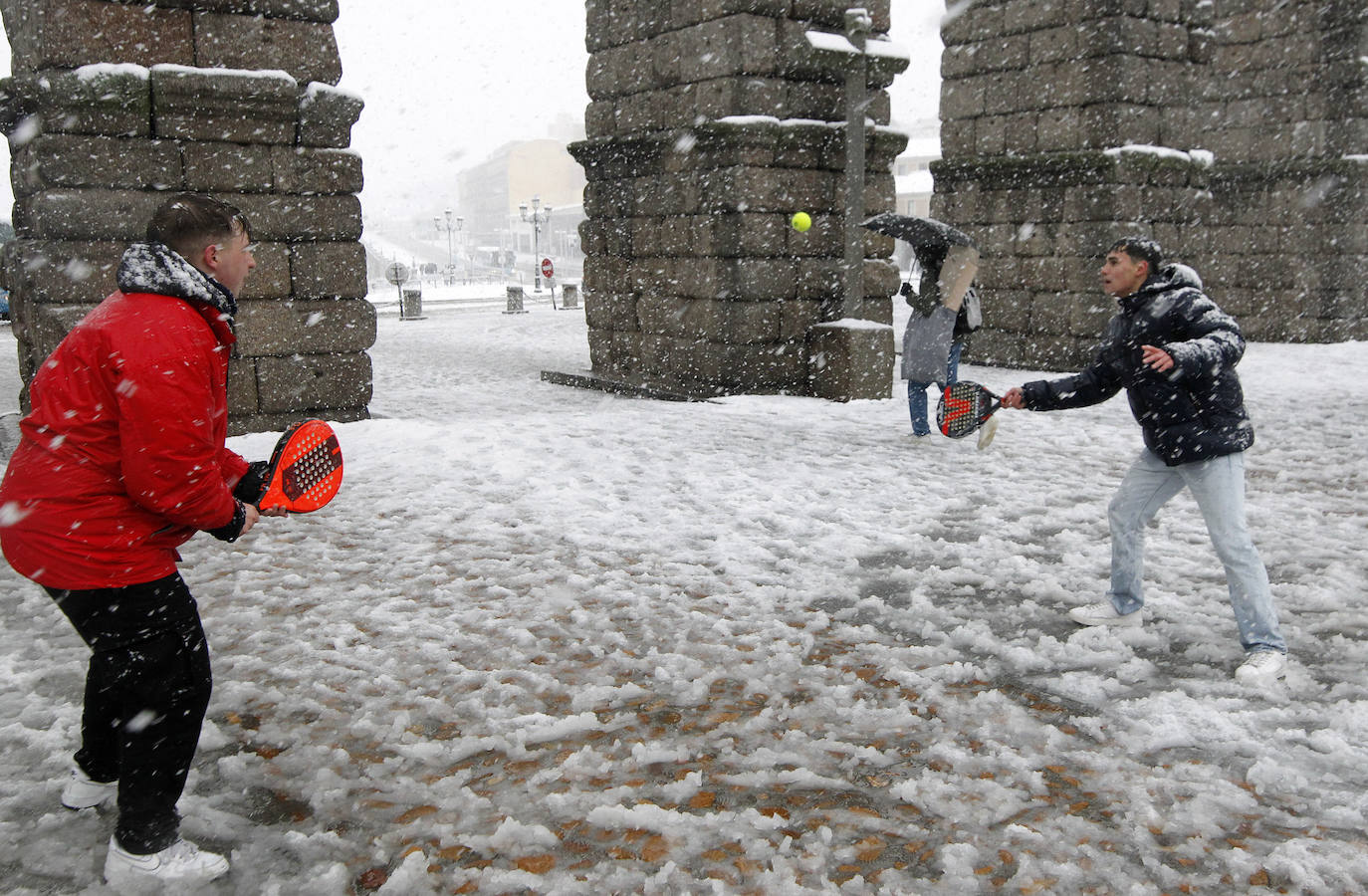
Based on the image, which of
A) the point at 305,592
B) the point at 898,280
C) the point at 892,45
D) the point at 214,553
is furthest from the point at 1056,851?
the point at 892,45

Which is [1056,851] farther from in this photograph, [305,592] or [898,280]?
[898,280]

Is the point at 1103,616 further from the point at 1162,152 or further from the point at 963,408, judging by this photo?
the point at 1162,152

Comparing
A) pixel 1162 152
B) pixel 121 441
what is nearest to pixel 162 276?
pixel 121 441

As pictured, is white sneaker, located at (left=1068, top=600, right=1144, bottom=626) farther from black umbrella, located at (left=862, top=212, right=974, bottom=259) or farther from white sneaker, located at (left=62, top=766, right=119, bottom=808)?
black umbrella, located at (left=862, top=212, right=974, bottom=259)

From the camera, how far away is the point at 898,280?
36.5 feet

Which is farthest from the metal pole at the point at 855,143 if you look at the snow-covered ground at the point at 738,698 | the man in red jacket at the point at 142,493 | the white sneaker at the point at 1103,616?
the man in red jacket at the point at 142,493

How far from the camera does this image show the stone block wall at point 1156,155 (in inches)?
480

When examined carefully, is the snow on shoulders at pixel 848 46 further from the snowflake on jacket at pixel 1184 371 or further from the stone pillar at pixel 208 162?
the snowflake on jacket at pixel 1184 371

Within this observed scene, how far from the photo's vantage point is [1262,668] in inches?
152

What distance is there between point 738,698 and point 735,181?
7499 millimetres

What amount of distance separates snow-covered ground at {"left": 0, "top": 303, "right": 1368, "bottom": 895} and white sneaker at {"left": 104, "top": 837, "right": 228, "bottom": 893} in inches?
2.5

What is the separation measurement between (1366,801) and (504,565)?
3.87 m

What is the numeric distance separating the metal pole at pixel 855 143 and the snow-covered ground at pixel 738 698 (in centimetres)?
393

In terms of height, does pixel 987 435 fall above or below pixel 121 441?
below
